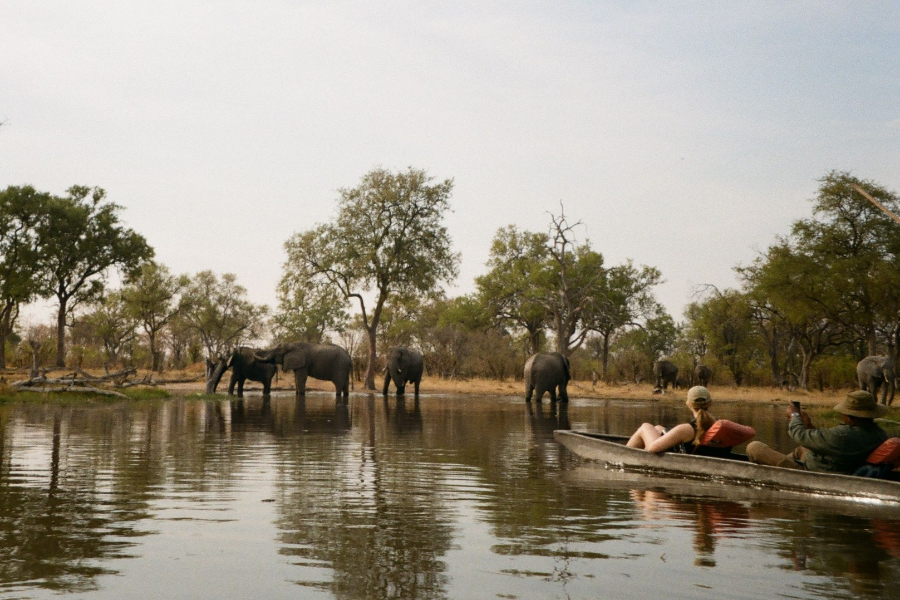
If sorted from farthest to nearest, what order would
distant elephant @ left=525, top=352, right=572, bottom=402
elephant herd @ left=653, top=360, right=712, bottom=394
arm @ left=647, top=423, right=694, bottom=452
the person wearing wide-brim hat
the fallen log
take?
1. elephant herd @ left=653, top=360, right=712, bottom=394
2. distant elephant @ left=525, top=352, right=572, bottom=402
3. the fallen log
4. arm @ left=647, top=423, right=694, bottom=452
5. the person wearing wide-brim hat

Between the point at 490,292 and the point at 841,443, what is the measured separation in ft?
199

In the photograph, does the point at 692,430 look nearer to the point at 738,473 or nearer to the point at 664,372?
the point at 738,473

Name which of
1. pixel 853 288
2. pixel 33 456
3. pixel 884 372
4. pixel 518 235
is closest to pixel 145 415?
pixel 33 456

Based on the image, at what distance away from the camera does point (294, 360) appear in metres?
40.3

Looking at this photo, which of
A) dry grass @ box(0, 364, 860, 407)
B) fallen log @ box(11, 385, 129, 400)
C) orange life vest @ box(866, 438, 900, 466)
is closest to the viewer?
orange life vest @ box(866, 438, 900, 466)

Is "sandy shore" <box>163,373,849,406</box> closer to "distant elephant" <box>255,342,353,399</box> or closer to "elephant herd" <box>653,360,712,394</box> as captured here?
"elephant herd" <box>653,360,712,394</box>

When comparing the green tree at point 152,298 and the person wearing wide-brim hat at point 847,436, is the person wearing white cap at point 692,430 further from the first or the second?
the green tree at point 152,298

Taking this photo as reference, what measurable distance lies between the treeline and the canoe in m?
26.4

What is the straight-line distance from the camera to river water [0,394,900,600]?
642cm

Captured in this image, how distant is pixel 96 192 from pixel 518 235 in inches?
1255

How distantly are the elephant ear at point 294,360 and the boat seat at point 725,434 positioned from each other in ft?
96.4

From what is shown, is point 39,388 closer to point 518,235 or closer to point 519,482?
point 519,482

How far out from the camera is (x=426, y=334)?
7794 centimetres

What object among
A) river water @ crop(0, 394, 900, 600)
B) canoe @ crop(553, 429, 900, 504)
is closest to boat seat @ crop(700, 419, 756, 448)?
canoe @ crop(553, 429, 900, 504)
